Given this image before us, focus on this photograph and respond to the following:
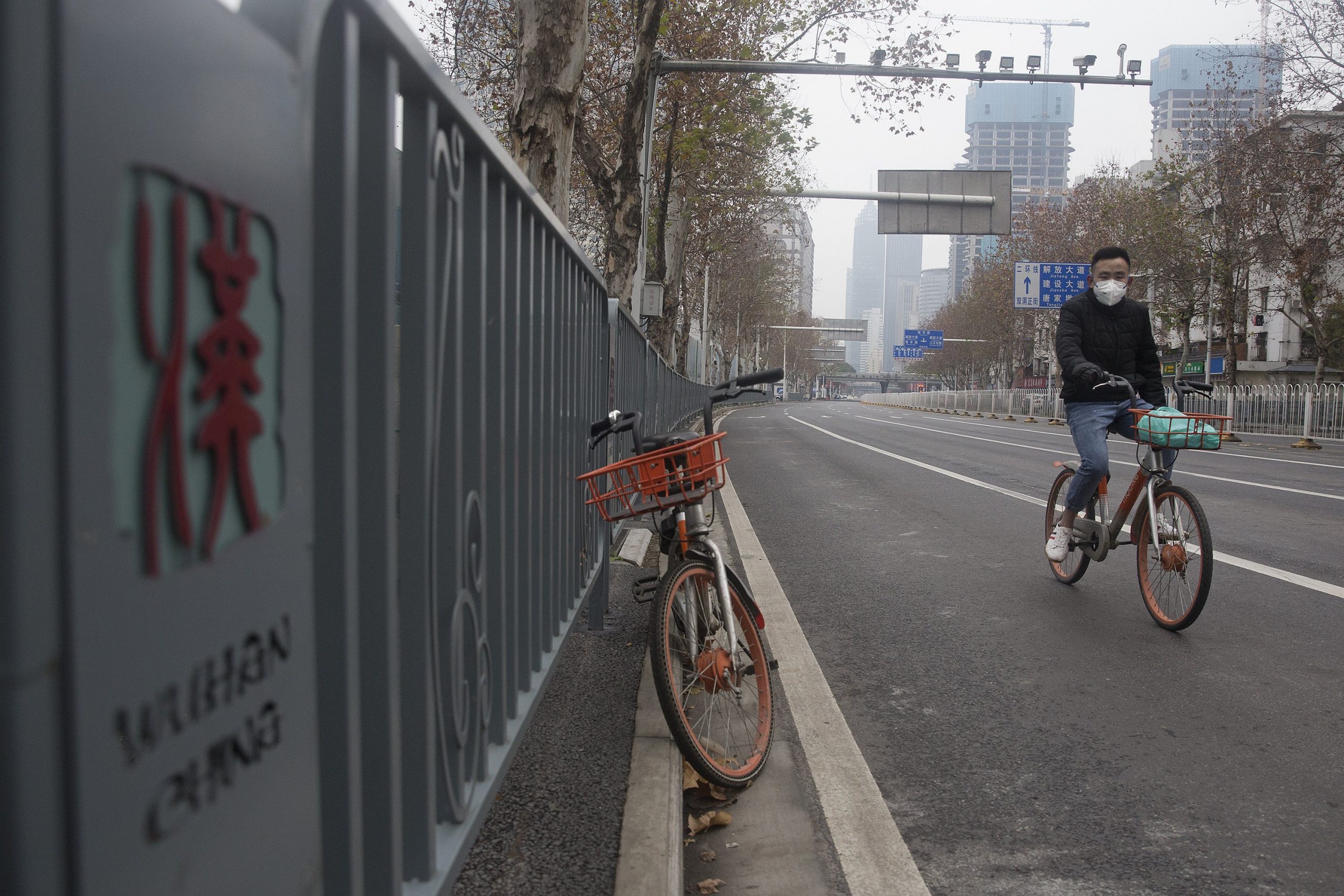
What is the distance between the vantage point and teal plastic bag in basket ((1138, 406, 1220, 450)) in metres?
4.74

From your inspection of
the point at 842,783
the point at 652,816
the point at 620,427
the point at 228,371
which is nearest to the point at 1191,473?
the point at 842,783

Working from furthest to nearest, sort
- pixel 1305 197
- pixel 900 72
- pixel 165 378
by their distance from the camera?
pixel 1305 197 → pixel 900 72 → pixel 165 378

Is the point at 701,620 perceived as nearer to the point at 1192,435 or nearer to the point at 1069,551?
the point at 1192,435

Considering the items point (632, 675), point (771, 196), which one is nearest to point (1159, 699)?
point (632, 675)

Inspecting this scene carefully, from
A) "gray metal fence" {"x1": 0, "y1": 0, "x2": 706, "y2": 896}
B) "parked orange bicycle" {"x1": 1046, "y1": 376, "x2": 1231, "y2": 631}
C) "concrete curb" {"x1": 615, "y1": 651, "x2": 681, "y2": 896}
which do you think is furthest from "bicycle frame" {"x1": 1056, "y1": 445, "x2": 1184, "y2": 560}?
"gray metal fence" {"x1": 0, "y1": 0, "x2": 706, "y2": 896}

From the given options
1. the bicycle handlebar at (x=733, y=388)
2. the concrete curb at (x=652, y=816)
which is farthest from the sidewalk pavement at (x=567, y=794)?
the bicycle handlebar at (x=733, y=388)

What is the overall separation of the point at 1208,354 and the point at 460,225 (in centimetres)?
3869

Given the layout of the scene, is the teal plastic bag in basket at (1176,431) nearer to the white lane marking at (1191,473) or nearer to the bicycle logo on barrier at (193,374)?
the bicycle logo on barrier at (193,374)

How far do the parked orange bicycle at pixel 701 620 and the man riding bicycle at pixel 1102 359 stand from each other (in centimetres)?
274

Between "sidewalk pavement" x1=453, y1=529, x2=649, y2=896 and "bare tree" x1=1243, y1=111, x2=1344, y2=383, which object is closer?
"sidewalk pavement" x1=453, y1=529, x2=649, y2=896

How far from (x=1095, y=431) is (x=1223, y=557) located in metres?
2.12

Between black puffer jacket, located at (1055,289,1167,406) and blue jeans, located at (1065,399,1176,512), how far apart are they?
0.08m

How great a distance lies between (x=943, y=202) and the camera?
2448 cm

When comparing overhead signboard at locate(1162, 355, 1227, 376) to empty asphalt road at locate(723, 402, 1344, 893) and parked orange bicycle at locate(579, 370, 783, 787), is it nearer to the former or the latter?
empty asphalt road at locate(723, 402, 1344, 893)
